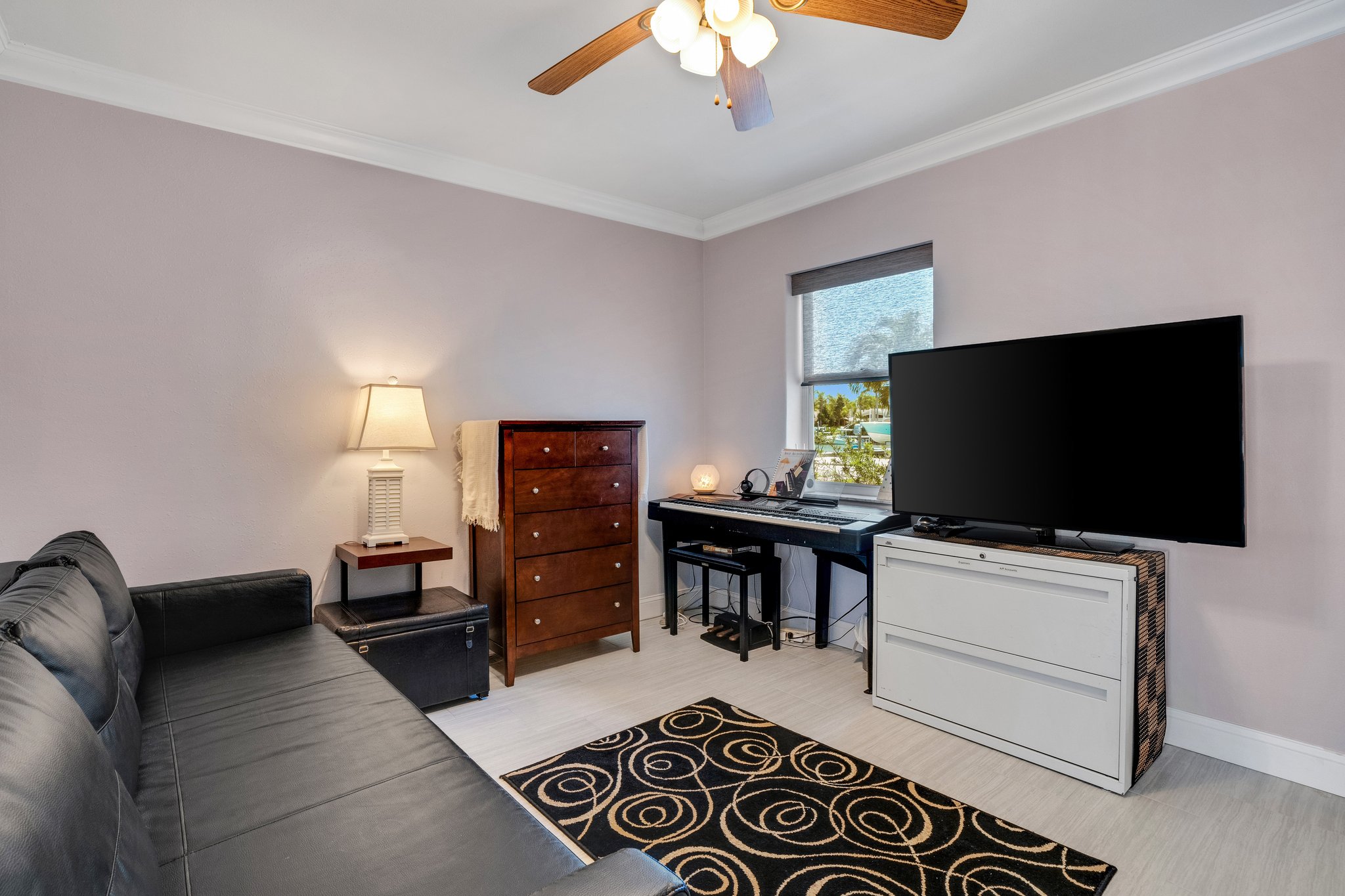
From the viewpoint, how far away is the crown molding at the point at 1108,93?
7.31ft

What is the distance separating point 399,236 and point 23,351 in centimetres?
147

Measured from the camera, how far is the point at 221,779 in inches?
56.5

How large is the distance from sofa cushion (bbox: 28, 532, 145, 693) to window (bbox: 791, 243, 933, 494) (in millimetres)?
3026

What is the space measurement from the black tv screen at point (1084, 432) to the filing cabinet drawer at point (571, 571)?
1405mm

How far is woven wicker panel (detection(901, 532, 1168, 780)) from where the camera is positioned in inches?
86.6

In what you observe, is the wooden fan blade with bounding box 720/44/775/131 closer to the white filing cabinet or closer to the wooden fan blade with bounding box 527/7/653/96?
the wooden fan blade with bounding box 527/7/653/96

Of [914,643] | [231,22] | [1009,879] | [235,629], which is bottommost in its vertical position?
[1009,879]

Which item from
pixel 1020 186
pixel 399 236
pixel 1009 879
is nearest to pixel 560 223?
pixel 399 236

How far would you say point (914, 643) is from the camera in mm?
2746

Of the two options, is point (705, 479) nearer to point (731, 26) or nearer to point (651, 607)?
point (651, 607)

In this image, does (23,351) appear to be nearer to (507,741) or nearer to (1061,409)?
(507,741)

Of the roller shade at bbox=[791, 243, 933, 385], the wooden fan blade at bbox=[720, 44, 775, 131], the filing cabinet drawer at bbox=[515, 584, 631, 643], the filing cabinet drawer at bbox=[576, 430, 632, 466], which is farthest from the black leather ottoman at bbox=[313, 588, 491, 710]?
the roller shade at bbox=[791, 243, 933, 385]

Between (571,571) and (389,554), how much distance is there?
843mm

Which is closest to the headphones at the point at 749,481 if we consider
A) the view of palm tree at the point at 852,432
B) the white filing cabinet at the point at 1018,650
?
the view of palm tree at the point at 852,432
